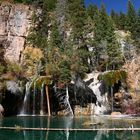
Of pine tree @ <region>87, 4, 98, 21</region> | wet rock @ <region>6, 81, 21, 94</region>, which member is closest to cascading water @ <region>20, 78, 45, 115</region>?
wet rock @ <region>6, 81, 21, 94</region>

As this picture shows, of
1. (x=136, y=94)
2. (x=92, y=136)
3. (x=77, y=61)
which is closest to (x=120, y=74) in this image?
(x=136, y=94)

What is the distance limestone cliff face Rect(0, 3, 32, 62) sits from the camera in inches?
2879

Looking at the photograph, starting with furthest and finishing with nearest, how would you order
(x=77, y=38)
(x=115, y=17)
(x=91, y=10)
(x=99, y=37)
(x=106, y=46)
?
(x=115, y=17) → (x=91, y=10) → (x=77, y=38) → (x=99, y=37) → (x=106, y=46)

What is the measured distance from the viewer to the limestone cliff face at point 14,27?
73.1 m

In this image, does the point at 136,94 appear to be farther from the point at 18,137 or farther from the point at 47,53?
the point at 18,137

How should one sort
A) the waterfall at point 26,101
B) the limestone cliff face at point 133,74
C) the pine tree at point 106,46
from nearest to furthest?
the waterfall at point 26,101, the limestone cliff face at point 133,74, the pine tree at point 106,46

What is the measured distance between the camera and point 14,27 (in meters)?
74.6

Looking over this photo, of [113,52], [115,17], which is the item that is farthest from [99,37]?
A: [115,17]

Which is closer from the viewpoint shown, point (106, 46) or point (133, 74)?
point (133, 74)

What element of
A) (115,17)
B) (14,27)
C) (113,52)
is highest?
(115,17)

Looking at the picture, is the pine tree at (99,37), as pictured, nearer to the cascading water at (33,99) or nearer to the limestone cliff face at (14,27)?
the limestone cliff face at (14,27)

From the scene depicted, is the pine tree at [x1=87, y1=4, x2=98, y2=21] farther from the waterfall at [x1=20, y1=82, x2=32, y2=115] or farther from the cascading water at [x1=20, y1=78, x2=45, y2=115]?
the waterfall at [x1=20, y1=82, x2=32, y2=115]

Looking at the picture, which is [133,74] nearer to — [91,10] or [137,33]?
[137,33]

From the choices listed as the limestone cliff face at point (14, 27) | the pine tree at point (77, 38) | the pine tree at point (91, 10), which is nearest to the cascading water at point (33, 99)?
the pine tree at point (77, 38)
